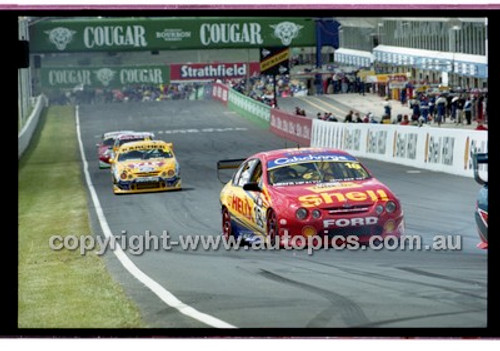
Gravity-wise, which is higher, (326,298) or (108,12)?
(108,12)

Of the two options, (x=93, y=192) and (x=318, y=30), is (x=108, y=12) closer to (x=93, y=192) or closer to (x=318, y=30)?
(x=318, y=30)

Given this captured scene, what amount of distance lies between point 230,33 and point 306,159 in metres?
1.96

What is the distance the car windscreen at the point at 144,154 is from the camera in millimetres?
22703

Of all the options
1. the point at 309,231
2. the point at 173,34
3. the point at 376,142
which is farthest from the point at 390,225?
the point at 376,142

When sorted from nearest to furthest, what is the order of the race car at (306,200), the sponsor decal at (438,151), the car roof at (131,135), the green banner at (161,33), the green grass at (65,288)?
the green grass at (65,288) → the green banner at (161,33) → the race car at (306,200) → the car roof at (131,135) → the sponsor decal at (438,151)

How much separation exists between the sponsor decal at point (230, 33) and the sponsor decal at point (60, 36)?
1247mm

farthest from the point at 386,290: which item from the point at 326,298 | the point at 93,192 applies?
the point at 93,192

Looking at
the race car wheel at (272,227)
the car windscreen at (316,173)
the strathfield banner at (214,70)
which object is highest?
the strathfield banner at (214,70)

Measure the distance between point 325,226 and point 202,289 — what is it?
2.87 meters

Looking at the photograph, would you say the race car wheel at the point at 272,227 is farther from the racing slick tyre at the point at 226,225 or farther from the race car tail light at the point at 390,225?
the race car tail light at the point at 390,225

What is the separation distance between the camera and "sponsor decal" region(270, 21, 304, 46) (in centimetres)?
1061

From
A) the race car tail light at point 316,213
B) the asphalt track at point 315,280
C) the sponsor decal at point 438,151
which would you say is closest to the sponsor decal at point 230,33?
the race car tail light at point 316,213

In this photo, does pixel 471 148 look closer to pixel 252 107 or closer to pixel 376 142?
pixel 376 142
